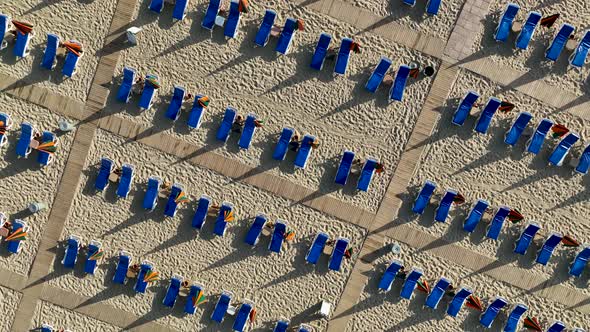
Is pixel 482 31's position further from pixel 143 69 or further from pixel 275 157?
pixel 143 69

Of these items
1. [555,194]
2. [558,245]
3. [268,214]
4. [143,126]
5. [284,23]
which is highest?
[284,23]

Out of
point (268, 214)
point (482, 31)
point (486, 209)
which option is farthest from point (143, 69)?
point (486, 209)

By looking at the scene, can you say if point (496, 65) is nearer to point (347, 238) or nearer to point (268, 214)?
point (347, 238)

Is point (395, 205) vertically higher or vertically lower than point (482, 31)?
lower

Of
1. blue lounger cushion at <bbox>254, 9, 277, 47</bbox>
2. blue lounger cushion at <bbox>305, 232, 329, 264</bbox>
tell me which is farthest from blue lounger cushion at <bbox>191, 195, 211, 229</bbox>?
blue lounger cushion at <bbox>254, 9, 277, 47</bbox>

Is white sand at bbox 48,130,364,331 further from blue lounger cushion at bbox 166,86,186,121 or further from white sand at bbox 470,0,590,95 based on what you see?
white sand at bbox 470,0,590,95

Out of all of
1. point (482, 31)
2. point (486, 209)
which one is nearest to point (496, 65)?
point (482, 31)
